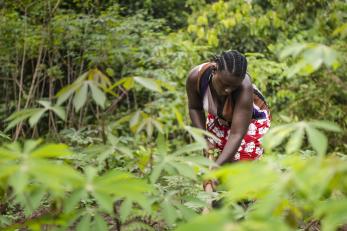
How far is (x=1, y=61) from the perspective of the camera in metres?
5.78

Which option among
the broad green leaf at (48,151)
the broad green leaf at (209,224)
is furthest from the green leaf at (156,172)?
the broad green leaf at (209,224)

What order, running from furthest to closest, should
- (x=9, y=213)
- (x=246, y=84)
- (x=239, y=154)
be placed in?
(x=239, y=154), (x=9, y=213), (x=246, y=84)

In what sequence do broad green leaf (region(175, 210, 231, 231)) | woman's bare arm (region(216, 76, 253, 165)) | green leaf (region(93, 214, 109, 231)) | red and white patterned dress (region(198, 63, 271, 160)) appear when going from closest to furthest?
broad green leaf (region(175, 210, 231, 231))
green leaf (region(93, 214, 109, 231))
woman's bare arm (region(216, 76, 253, 165))
red and white patterned dress (region(198, 63, 271, 160))

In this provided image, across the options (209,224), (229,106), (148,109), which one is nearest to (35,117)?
(209,224)

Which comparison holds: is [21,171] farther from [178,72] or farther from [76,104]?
[178,72]

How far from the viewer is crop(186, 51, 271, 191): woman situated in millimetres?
2730

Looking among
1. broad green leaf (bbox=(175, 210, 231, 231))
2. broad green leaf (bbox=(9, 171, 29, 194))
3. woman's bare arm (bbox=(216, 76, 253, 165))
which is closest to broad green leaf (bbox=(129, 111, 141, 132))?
broad green leaf (bbox=(9, 171, 29, 194))

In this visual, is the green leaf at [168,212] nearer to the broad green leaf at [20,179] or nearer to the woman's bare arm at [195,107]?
the broad green leaf at [20,179]

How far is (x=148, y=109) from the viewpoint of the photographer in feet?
7.08

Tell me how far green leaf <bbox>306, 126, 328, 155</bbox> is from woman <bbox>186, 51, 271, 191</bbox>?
1453mm

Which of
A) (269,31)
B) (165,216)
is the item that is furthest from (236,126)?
(269,31)

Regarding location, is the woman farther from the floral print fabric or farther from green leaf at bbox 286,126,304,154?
green leaf at bbox 286,126,304,154

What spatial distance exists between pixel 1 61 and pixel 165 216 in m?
4.71

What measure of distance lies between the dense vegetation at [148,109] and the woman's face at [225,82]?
404 millimetres
